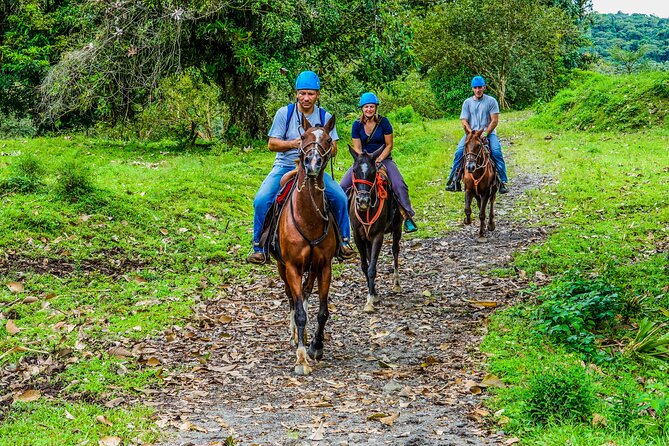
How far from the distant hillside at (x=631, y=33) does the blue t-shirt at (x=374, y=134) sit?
74535 mm

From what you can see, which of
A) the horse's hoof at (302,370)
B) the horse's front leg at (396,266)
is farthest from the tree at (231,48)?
the horse's hoof at (302,370)

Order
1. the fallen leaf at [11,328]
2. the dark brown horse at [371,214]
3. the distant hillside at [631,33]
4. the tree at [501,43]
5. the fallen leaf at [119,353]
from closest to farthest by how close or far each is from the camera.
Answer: the fallen leaf at [119,353] → the fallen leaf at [11,328] → the dark brown horse at [371,214] → the tree at [501,43] → the distant hillside at [631,33]

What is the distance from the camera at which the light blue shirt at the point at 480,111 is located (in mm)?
14086

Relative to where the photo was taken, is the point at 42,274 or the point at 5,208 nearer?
the point at 42,274

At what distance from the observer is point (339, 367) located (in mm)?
7828

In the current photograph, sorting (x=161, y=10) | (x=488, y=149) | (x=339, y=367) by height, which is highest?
(x=161, y=10)

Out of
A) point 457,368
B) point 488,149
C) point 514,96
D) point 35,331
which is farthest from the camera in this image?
point 514,96

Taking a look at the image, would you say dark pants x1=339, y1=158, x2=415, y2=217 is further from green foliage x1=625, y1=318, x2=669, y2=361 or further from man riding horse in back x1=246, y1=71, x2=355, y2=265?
green foliage x1=625, y1=318, x2=669, y2=361

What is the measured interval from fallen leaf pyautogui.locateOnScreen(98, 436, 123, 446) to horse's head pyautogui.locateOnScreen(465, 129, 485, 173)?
31.0ft

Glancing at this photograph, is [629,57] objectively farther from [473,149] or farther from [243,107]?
[473,149]

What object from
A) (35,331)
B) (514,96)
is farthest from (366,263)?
(514,96)

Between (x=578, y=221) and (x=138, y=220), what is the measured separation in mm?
8637

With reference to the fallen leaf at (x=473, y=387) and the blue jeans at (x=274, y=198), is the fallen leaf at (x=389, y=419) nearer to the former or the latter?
the fallen leaf at (x=473, y=387)

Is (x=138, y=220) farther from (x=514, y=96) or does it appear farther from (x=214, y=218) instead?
(x=514, y=96)
